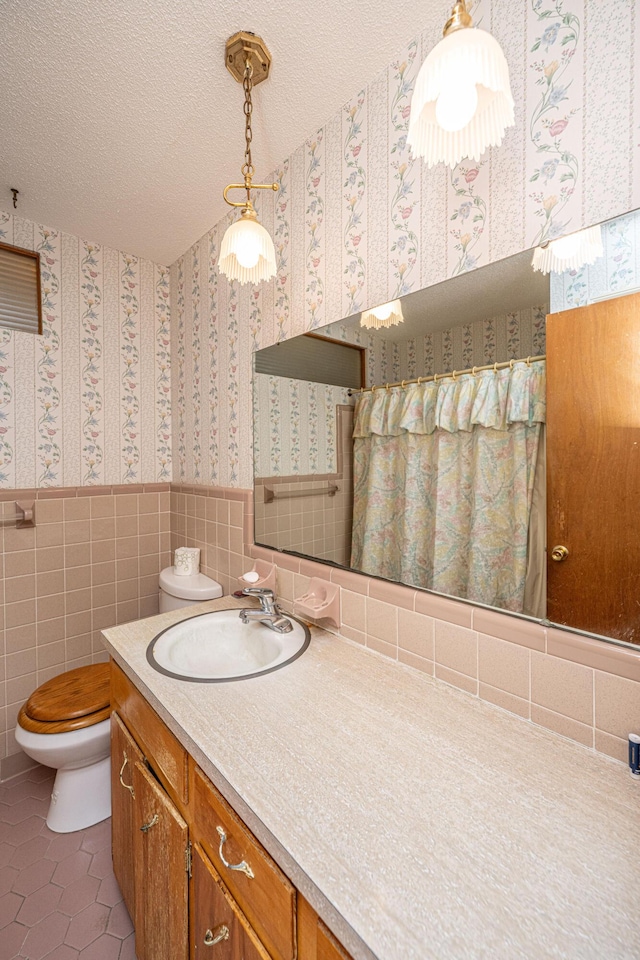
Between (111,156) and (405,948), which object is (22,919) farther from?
(111,156)

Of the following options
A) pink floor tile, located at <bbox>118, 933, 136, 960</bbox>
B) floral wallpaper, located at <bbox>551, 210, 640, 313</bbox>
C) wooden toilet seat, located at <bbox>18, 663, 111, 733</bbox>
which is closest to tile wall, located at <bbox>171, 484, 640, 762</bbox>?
floral wallpaper, located at <bbox>551, 210, 640, 313</bbox>

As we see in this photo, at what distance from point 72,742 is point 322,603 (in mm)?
1079

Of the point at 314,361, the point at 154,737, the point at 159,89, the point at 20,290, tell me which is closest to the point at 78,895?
the point at 154,737

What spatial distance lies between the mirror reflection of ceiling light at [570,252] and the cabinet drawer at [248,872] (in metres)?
1.12

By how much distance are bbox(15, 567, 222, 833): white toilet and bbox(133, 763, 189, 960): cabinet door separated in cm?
59

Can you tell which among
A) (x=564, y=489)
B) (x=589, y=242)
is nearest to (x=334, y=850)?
(x=564, y=489)

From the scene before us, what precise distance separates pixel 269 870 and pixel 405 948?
250mm

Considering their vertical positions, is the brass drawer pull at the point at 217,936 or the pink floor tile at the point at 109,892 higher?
the brass drawer pull at the point at 217,936

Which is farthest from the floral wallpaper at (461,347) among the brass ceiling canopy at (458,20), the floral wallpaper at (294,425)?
the brass ceiling canopy at (458,20)

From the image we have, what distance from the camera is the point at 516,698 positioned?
2.73 feet

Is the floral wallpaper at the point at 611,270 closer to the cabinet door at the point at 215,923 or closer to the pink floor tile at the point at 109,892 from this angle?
the cabinet door at the point at 215,923

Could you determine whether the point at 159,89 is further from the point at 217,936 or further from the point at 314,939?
the point at 217,936

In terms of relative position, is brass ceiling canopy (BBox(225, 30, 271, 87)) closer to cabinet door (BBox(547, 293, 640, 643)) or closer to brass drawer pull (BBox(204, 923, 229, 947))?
cabinet door (BBox(547, 293, 640, 643))

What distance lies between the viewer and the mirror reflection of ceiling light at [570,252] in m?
0.74
